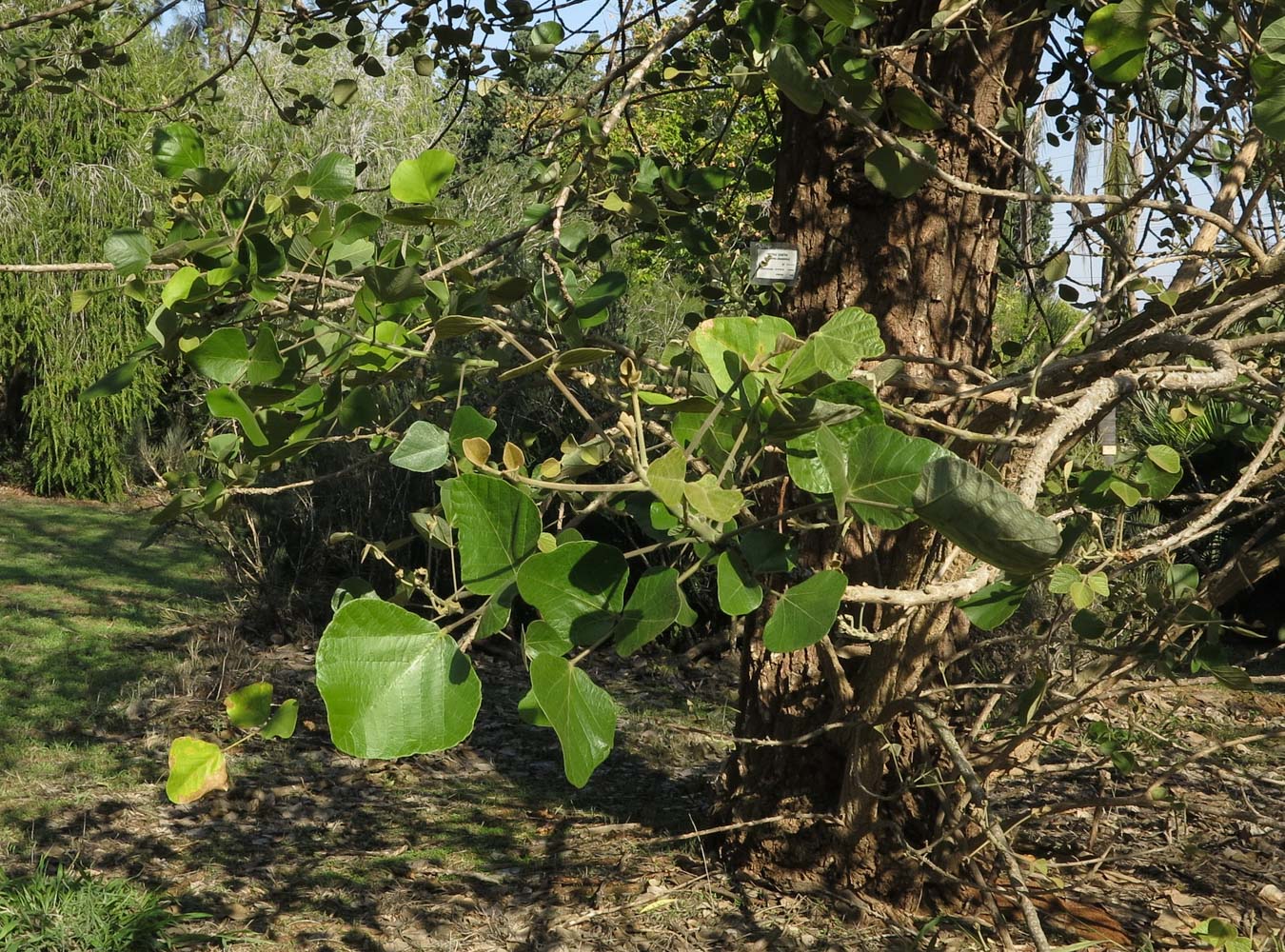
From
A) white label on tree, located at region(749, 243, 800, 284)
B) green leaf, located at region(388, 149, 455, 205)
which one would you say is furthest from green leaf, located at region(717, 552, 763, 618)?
white label on tree, located at region(749, 243, 800, 284)

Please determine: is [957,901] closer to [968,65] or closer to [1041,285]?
[1041,285]

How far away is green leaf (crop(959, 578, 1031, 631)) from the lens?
3.90 feet

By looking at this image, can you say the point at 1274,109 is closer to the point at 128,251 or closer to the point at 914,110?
the point at 914,110

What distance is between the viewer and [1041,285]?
2686 mm

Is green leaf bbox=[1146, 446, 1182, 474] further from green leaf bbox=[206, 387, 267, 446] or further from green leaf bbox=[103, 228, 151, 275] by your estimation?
green leaf bbox=[103, 228, 151, 275]

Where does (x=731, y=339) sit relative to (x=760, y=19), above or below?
below

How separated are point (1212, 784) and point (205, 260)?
3.51 metres

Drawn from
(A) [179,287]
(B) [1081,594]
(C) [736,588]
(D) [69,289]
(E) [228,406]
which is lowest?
(B) [1081,594]

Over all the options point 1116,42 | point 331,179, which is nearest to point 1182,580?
point 1116,42

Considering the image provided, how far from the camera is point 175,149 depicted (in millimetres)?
1201

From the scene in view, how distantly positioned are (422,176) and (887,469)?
55 centimetres

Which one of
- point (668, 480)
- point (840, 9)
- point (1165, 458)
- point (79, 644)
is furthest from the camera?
point (79, 644)

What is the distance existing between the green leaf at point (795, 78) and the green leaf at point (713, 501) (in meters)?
0.68

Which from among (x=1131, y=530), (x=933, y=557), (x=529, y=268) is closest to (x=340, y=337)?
(x=933, y=557)
